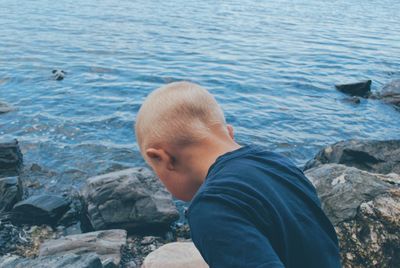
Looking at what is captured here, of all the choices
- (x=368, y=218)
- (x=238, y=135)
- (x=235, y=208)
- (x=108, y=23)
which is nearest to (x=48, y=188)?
(x=238, y=135)

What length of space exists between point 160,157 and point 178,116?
0.27 m

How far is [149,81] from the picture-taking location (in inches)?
632

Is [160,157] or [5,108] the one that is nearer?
[160,157]

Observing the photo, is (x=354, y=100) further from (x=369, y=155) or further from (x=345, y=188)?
(x=345, y=188)

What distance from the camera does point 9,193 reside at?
7.81 metres

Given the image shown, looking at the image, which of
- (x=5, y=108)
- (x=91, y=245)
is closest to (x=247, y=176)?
(x=91, y=245)

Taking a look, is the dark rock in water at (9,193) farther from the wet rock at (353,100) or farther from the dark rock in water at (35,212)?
the wet rock at (353,100)

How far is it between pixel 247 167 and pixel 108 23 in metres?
25.2

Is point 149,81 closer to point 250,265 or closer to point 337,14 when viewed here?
point 250,265

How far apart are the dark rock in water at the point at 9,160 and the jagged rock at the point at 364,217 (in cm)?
605

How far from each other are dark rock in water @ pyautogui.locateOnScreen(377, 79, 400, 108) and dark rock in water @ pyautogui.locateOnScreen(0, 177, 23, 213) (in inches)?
467

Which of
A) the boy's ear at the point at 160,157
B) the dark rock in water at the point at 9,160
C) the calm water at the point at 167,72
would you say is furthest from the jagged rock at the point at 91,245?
the boy's ear at the point at 160,157

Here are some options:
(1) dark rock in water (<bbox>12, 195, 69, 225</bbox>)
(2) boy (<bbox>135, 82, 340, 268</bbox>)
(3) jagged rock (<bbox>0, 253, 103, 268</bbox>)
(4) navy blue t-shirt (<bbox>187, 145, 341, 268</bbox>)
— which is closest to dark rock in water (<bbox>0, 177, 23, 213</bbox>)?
(1) dark rock in water (<bbox>12, 195, 69, 225</bbox>)

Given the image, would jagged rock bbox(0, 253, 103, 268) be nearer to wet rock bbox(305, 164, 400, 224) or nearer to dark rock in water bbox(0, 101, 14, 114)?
wet rock bbox(305, 164, 400, 224)
